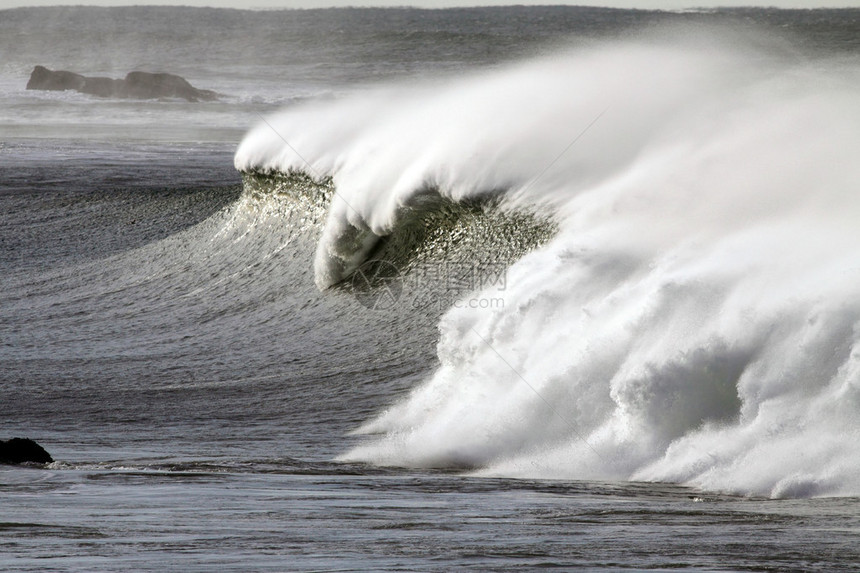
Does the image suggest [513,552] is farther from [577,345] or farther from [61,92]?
[61,92]

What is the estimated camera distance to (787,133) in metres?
7.98

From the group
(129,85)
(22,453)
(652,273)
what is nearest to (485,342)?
(652,273)

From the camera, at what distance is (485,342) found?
23.2 ft

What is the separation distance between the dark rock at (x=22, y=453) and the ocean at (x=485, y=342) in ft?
0.28

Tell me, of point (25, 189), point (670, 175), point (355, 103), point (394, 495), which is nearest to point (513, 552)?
point (394, 495)

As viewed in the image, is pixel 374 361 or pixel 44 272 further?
pixel 44 272

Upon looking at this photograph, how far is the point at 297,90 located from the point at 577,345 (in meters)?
48.4

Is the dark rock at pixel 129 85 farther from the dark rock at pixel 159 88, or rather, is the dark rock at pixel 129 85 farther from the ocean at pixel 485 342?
the ocean at pixel 485 342

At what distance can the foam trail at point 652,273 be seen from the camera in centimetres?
545

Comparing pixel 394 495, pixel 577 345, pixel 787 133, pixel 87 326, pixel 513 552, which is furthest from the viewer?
pixel 87 326

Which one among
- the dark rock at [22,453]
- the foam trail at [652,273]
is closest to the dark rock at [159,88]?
the foam trail at [652,273]

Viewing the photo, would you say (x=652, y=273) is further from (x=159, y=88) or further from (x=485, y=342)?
(x=159, y=88)

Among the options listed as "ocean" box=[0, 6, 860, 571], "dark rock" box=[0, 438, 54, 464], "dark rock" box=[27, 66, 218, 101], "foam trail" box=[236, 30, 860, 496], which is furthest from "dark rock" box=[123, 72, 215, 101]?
"dark rock" box=[0, 438, 54, 464]

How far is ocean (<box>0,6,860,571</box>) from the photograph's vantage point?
→ 4.42 metres
